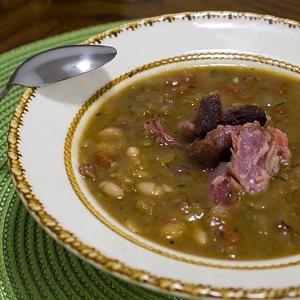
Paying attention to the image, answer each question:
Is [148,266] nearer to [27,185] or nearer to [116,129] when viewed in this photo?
[27,185]

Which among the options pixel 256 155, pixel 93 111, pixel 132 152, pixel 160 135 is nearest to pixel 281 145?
pixel 256 155

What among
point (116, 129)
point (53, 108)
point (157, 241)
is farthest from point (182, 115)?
point (157, 241)

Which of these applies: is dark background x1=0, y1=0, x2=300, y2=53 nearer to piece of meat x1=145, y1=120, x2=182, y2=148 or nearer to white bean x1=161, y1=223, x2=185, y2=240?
piece of meat x1=145, y1=120, x2=182, y2=148

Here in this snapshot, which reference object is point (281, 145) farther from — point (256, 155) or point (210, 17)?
point (210, 17)

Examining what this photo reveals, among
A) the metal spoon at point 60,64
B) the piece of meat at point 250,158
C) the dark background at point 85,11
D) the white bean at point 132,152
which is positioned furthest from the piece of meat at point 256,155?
the dark background at point 85,11

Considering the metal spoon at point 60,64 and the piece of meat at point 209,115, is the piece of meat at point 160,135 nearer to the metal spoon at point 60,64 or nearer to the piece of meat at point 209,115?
the piece of meat at point 209,115

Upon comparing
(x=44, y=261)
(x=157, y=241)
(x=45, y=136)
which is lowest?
(x=44, y=261)
